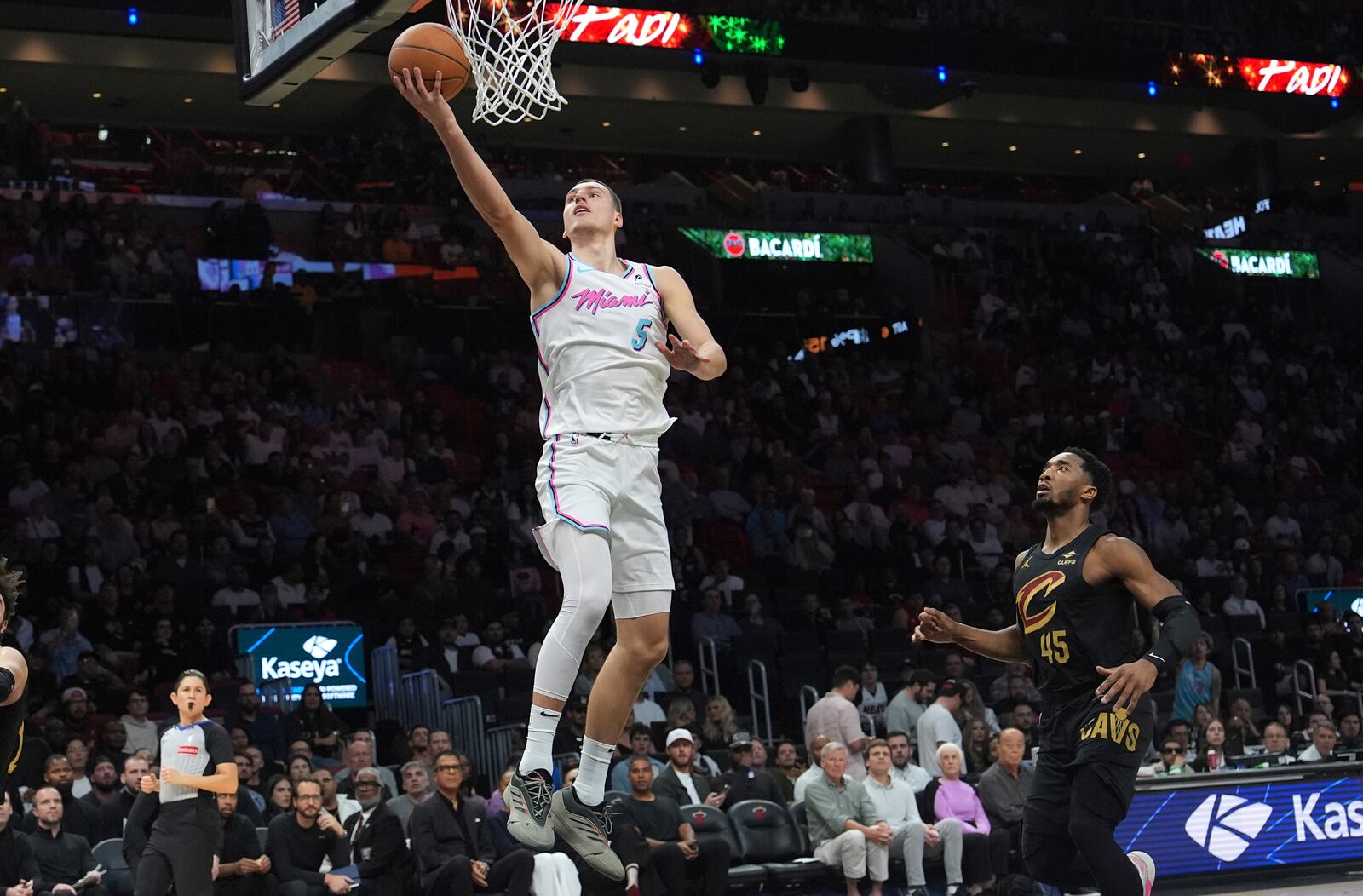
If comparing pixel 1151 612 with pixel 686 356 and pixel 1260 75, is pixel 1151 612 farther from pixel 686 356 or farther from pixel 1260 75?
pixel 1260 75

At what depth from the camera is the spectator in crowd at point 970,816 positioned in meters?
13.7

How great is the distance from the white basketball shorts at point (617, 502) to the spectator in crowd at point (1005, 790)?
333 inches

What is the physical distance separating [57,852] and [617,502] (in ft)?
24.6

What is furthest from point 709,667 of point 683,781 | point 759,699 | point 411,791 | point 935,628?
point 935,628

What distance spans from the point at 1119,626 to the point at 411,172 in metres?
21.4

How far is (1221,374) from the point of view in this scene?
91.1 feet

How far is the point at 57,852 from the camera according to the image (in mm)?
11750

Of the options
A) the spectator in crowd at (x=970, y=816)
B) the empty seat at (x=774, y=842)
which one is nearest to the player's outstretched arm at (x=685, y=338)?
the empty seat at (x=774, y=842)

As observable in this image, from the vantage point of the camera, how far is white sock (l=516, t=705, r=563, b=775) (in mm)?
5801

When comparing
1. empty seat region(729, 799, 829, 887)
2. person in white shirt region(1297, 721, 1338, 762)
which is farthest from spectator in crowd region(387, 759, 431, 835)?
person in white shirt region(1297, 721, 1338, 762)

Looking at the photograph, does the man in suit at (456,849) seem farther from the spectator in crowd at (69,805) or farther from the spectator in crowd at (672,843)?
the spectator in crowd at (69,805)

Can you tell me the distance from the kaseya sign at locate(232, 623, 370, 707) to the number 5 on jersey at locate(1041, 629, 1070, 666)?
998 cm

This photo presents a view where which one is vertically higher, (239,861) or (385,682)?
(385,682)

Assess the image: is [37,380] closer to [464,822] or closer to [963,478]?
[464,822]
